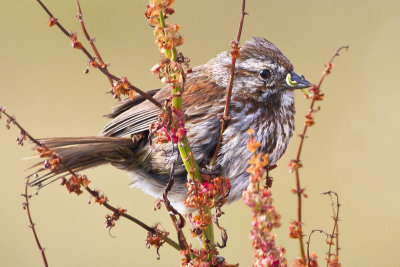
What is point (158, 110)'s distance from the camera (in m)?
2.90

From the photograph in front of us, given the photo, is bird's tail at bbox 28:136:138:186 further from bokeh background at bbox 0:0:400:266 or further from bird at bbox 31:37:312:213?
bokeh background at bbox 0:0:400:266

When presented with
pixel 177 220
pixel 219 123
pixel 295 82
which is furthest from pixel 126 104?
pixel 177 220

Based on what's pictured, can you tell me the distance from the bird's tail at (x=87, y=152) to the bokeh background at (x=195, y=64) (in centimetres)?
269

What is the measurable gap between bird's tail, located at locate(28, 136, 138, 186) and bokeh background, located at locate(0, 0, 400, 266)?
106 inches

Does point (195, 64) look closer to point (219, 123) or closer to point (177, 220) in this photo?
point (219, 123)

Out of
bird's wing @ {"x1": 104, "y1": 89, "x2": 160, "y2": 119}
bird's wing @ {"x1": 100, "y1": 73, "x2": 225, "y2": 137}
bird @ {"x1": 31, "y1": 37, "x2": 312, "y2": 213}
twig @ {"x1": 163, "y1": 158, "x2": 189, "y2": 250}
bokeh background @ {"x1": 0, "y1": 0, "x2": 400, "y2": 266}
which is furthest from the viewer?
bokeh background @ {"x1": 0, "y1": 0, "x2": 400, "y2": 266}

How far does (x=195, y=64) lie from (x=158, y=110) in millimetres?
3693

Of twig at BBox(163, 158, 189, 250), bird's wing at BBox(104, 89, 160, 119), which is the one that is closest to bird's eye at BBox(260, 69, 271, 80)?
bird's wing at BBox(104, 89, 160, 119)

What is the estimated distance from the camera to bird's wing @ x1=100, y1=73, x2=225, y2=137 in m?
2.90

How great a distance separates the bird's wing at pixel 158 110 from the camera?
290cm

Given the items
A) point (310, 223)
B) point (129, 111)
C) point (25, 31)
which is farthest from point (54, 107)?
point (129, 111)

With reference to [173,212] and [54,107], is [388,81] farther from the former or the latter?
[173,212]

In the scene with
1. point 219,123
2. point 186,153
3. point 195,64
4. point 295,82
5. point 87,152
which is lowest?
point 186,153

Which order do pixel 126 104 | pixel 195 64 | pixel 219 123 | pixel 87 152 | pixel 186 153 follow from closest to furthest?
pixel 186 153 < pixel 87 152 < pixel 219 123 < pixel 126 104 < pixel 195 64
